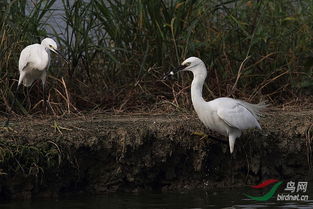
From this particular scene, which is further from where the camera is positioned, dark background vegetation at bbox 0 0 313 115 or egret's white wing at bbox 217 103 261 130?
dark background vegetation at bbox 0 0 313 115

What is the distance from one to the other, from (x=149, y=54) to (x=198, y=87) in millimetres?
1482

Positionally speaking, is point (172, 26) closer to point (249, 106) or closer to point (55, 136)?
point (249, 106)

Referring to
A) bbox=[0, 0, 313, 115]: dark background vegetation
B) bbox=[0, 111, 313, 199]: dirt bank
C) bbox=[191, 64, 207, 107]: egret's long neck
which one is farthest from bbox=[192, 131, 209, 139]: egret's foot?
bbox=[0, 0, 313, 115]: dark background vegetation

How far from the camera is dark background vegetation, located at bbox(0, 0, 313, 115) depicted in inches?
329

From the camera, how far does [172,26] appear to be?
8.38 m

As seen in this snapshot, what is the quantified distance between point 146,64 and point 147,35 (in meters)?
0.30

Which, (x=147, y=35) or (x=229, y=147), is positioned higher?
(x=147, y=35)

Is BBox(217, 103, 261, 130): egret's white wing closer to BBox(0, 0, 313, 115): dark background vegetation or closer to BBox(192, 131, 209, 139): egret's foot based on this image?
BBox(192, 131, 209, 139): egret's foot

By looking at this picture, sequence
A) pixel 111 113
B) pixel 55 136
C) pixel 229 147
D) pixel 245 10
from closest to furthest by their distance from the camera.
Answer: pixel 55 136 < pixel 229 147 < pixel 111 113 < pixel 245 10

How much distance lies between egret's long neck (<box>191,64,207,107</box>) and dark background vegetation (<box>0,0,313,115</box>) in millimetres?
960

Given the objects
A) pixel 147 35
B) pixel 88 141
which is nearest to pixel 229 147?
pixel 88 141

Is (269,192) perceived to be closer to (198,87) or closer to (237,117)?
(237,117)

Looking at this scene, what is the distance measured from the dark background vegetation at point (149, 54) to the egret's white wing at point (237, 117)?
1.26 m

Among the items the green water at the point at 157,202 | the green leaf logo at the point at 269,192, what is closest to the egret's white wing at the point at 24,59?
the green water at the point at 157,202
